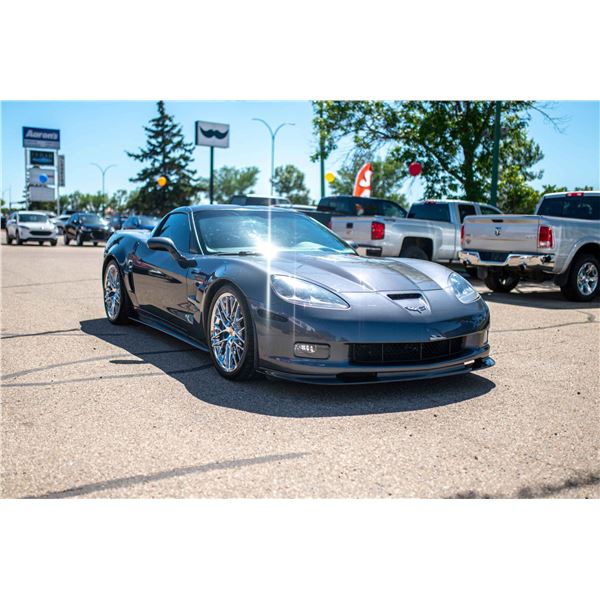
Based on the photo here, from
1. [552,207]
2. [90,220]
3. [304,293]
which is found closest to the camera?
[304,293]

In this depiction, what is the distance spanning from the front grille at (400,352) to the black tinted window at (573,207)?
779cm

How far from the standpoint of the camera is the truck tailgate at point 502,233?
10.6 metres

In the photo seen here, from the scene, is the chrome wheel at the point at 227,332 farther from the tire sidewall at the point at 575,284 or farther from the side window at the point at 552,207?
the side window at the point at 552,207

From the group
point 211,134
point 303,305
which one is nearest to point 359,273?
point 303,305

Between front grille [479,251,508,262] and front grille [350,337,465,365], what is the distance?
6779mm

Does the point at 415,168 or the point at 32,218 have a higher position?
the point at 415,168

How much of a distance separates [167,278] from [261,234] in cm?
94

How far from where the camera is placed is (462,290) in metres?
5.13

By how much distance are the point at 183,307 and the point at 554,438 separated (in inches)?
123

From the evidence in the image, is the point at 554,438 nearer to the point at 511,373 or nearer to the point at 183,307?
the point at 511,373

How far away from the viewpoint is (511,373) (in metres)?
5.27

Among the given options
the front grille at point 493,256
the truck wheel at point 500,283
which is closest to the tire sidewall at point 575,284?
the front grille at point 493,256

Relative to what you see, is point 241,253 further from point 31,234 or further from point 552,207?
point 31,234
